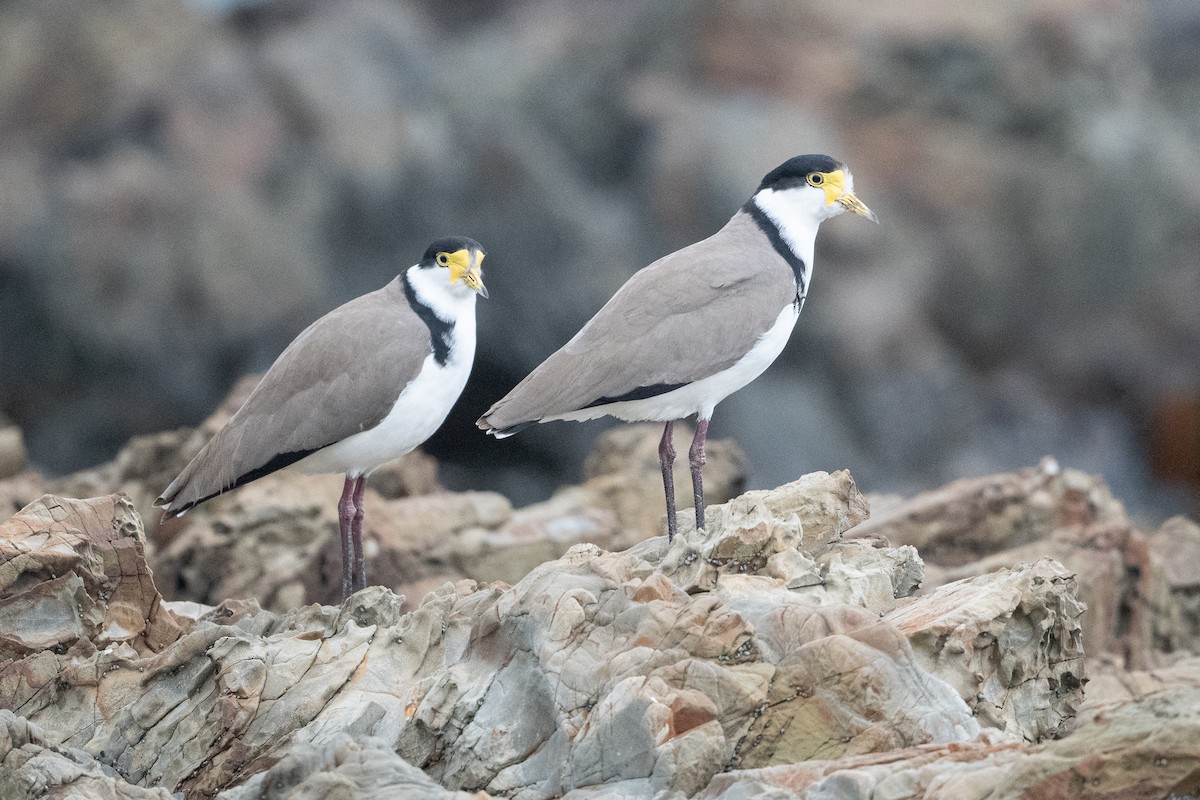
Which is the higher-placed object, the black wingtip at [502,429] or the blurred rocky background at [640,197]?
the blurred rocky background at [640,197]

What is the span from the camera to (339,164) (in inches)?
894

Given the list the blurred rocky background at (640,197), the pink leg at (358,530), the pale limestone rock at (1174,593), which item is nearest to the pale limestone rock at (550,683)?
the pink leg at (358,530)

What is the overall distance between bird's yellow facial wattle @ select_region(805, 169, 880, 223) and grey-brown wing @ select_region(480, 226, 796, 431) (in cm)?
60

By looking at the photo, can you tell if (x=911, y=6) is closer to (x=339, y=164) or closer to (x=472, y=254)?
(x=339, y=164)

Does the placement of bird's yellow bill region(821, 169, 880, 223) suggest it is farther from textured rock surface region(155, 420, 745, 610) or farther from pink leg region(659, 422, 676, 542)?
textured rock surface region(155, 420, 745, 610)

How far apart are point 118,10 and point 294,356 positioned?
16.7m

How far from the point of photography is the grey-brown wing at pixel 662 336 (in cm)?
880

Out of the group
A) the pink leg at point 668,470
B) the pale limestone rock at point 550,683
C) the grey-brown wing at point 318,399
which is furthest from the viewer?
the grey-brown wing at point 318,399

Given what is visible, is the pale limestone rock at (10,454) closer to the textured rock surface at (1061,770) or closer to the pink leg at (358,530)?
the pink leg at (358,530)

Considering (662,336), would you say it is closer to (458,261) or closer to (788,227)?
(788,227)

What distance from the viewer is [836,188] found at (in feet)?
31.0

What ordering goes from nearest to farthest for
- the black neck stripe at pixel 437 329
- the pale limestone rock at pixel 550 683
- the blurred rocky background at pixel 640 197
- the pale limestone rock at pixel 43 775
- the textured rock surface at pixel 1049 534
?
the pale limestone rock at pixel 550 683 < the pale limestone rock at pixel 43 775 < the black neck stripe at pixel 437 329 < the textured rock surface at pixel 1049 534 < the blurred rocky background at pixel 640 197

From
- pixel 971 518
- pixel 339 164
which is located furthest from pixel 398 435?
pixel 339 164

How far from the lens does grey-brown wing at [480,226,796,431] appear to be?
8797mm
